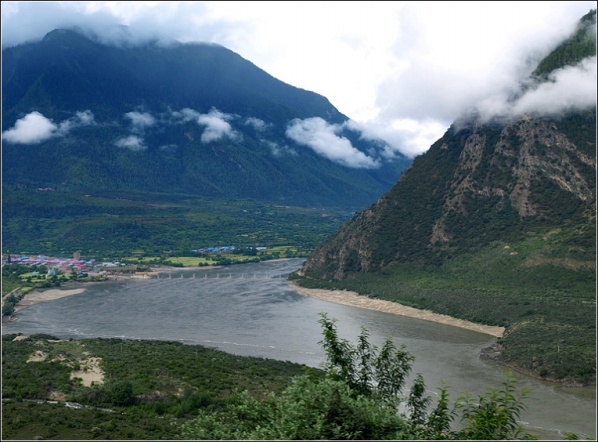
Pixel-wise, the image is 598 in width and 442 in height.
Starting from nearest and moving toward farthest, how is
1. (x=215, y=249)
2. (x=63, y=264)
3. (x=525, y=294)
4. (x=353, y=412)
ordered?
(x=353, y=412), (x=525, y=294), (x=63, y=264), (x=215, y=249)

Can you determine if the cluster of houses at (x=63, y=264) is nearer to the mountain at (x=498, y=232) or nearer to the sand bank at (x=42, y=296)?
the sand bank at (x=42, y=296)

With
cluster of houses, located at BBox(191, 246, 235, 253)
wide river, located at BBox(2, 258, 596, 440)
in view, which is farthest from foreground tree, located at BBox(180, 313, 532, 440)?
cluster of houses, located at BBox(191, 246, 235, 253)

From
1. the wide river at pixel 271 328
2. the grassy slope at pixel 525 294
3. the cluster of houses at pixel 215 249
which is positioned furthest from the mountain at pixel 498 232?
the cluster of houses at pixel 215 249

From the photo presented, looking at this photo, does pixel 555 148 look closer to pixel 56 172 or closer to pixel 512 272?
pixel 512 272

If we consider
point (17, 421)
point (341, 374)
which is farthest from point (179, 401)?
point (341, 374)

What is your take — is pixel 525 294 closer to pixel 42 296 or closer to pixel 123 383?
pixel 123 383

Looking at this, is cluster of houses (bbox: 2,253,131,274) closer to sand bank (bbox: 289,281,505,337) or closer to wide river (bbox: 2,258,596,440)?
wide river (bbox: 2,258,596,440)

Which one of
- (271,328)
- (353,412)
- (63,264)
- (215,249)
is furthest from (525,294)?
(63,264)
